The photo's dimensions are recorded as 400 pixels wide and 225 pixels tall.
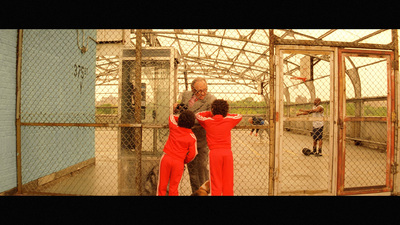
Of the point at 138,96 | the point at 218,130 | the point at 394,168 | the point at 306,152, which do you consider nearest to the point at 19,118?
the point at 138,96

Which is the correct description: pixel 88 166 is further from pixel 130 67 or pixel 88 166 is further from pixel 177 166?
pixel 177 166

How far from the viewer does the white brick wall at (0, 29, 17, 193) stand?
3.37m

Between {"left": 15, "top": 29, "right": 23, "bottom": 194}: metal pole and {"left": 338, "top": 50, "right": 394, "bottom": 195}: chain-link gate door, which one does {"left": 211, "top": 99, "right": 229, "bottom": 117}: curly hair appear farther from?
{"left": 15, "top": 29, "right": 23, "bottom": 194}: metal pole

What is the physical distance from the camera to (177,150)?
9.83 ft

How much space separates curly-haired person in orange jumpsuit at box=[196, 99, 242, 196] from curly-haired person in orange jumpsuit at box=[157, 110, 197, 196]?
0.80ft

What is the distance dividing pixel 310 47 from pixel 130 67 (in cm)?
335

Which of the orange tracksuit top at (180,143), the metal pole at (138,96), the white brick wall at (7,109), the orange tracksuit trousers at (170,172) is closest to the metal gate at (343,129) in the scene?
the orange tracksuit top at (180,143)

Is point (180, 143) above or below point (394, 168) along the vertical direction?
above

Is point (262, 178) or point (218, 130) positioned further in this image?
point (262, 178)

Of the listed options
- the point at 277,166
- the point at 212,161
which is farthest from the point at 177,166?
the point at 277,166

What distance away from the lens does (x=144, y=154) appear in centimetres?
441

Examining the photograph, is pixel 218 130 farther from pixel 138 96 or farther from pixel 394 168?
pixel 394 168

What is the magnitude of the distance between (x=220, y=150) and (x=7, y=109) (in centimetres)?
348

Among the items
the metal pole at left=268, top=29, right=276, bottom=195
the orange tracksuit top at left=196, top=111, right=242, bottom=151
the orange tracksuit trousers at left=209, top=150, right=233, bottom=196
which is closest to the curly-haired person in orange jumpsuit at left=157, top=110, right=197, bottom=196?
the orange tracksuit top at left=196, top=111, right=242, bottom=151
